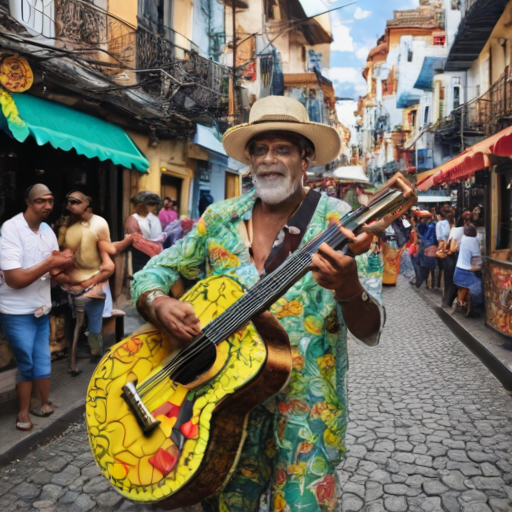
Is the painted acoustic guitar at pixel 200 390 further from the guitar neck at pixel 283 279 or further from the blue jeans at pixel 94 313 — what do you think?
the blue jeans at pixel 94 313

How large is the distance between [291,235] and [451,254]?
373 inches

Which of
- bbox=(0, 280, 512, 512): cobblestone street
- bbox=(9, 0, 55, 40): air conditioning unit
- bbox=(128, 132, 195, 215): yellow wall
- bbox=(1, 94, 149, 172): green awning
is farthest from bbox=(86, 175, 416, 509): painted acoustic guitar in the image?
bbox=(128, 132, 195, 215): yellow wall

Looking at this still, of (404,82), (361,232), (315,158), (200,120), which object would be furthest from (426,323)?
(404,82)

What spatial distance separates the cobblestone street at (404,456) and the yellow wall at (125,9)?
8083 mm

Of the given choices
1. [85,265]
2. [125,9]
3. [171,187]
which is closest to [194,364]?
[85,265]

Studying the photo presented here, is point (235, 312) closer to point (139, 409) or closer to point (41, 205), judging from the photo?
point (139, 409)

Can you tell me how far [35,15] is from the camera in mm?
8398

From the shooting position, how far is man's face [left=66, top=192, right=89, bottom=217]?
19.0 ft

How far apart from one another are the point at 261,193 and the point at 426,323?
8.11m

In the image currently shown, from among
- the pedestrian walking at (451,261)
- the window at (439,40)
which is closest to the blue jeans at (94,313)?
the pedestrian walking at (451,261)

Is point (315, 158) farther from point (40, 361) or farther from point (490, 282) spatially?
point (490, 282)

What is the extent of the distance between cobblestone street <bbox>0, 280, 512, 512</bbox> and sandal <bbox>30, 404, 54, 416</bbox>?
0.89ft

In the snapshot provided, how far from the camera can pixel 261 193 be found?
2.29m

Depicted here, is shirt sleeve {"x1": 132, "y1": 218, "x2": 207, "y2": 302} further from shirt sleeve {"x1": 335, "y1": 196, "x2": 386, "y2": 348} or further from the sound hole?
shirt sleeve {"x1": 335, "y1": 196, "x2": 386, "y2": 348}
